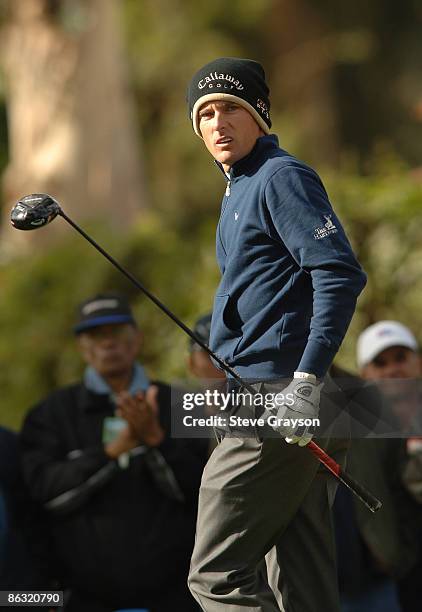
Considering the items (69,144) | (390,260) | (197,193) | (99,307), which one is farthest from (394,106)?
(99,307)

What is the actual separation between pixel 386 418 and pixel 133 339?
1.45 metres

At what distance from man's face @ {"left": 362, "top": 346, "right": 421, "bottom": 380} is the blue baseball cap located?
1.30 meters

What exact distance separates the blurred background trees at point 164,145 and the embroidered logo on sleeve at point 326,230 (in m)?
3.22

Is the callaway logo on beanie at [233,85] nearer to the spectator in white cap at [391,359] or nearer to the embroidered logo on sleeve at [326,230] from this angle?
the embroidered logo on sleeve at [326,230]

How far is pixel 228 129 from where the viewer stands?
4.34m

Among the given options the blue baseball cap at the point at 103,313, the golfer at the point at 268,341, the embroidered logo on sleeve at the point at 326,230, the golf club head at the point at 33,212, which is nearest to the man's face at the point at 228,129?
the golfer at the point at 268,341

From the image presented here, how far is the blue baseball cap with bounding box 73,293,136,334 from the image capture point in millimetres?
6573

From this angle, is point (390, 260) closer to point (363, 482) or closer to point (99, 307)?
point (99, 307)

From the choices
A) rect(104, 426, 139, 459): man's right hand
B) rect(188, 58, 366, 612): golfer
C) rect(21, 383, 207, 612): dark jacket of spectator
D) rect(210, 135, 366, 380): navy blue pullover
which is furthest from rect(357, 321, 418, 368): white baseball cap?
rect(210, 135, 366, 380): navy blue pullover

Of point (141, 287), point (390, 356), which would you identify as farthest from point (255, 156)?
point (390, 356)

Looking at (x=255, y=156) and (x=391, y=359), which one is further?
(x=391, y=359)

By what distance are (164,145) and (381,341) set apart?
43.0 feet

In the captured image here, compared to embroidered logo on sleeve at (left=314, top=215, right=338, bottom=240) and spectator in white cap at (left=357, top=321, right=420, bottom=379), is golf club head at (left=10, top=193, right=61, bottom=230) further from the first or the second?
spectator in white cap at (left=357, top=321, right=420, bottom=379)

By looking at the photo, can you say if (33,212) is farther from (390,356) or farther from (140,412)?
(390,356)
